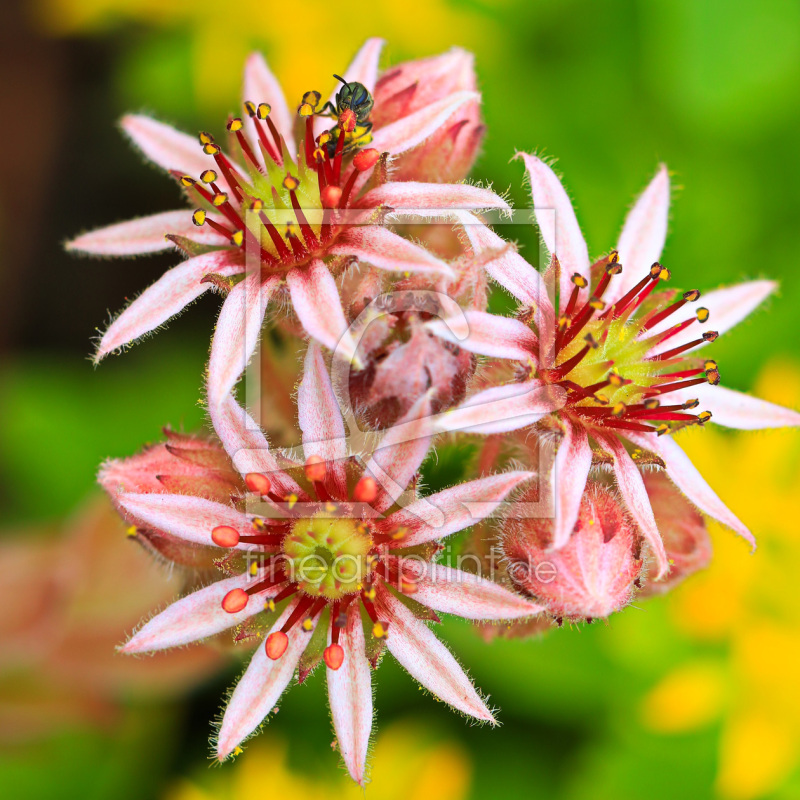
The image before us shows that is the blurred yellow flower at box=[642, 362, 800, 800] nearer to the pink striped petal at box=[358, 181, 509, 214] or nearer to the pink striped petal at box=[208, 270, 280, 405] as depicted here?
the pink striped petal at box=[358, 181, 509, 214]

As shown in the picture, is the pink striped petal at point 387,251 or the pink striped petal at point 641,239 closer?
the pink striped petal at point 387,251

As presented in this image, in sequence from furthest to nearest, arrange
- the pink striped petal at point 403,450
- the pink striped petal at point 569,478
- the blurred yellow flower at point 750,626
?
the blurred yellow flower at point 750,626 → the pink striped petal at point 403,450 → the pink striped petal at point 569,478

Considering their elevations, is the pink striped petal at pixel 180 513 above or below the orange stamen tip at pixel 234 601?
above

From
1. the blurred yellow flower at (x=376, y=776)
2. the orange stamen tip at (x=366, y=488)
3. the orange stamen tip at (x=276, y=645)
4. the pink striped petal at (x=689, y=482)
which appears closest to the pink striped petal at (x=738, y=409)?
the pink striped petal at (x=689, y=482)

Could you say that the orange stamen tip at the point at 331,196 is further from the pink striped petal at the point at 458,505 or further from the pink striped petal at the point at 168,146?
the pink striped petal at the point at 458,505

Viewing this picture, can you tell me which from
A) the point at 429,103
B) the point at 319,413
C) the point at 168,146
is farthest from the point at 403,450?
the point at 168,146

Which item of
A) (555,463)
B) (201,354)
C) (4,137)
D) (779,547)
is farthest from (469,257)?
(4,137)

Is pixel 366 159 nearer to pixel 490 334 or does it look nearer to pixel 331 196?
pixel 331 196
